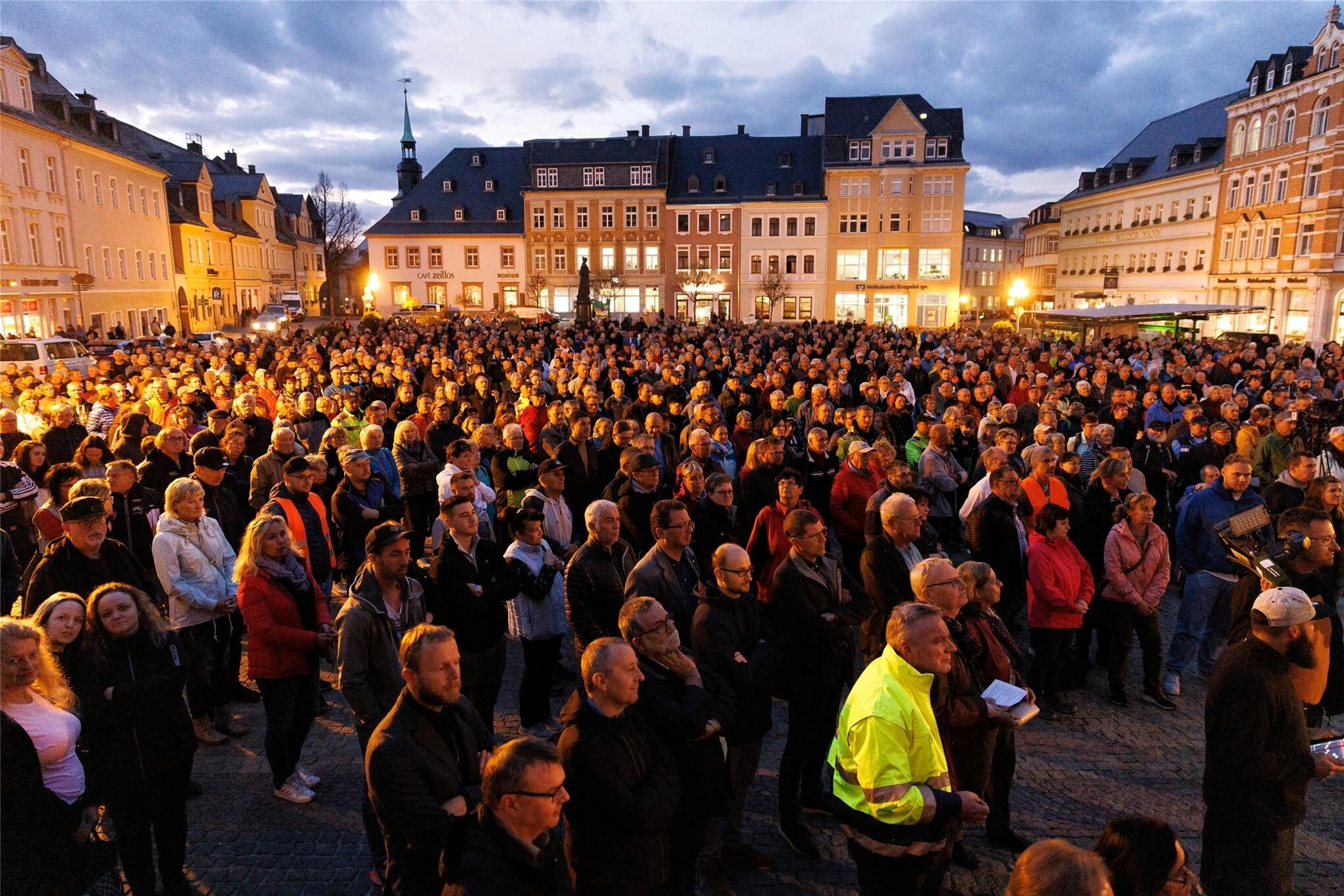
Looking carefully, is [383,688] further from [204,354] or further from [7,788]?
[204,354]

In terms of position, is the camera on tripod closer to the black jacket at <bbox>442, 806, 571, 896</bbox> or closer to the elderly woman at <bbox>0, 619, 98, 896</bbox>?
the black jacket at <bbox>442, 806, 571, 896</bbox>

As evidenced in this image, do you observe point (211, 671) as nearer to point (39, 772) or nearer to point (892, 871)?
point (39, 772)

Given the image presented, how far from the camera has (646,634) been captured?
350cm

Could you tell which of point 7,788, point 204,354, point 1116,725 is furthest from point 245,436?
point 204,354

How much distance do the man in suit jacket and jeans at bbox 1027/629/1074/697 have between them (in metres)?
4.38

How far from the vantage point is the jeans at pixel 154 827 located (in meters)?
3.86

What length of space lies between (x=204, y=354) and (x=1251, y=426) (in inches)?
724

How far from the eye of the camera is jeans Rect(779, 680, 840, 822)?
4.52m

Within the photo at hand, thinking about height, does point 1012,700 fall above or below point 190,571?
below

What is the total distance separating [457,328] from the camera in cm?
2577

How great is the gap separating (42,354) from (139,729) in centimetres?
2028

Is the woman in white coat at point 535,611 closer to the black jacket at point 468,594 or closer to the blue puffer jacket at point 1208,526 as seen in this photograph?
the black jacket at point 468,594

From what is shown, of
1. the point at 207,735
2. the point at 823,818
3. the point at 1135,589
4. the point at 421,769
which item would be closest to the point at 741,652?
→ the point at 823,818

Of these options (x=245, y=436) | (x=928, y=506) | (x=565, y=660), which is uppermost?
(x=245, y=436)
